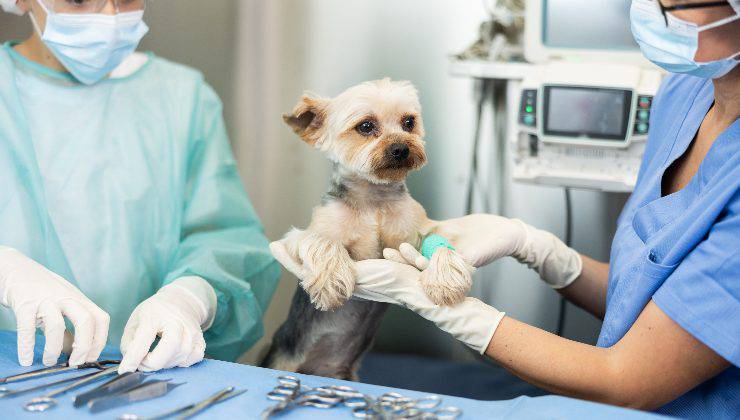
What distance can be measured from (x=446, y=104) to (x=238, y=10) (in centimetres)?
74

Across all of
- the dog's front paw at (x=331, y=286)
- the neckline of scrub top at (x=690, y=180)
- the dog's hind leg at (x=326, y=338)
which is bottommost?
the dog's hind leg at (x=326, y=338)

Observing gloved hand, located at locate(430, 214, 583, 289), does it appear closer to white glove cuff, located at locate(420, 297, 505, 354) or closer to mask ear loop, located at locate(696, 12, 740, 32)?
white glove cuff, located at locate(420, 297, 505, 354)

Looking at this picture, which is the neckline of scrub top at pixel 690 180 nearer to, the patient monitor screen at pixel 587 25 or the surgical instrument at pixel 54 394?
the patient monitor screen at pixel 587 25

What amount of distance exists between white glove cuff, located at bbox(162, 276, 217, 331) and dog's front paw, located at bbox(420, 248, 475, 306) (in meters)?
0.45

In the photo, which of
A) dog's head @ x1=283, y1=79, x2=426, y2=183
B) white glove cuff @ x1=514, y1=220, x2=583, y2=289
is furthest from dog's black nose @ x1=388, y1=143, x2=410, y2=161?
white glove cuff @ x1=514, y1=220, x2=583, y2=289

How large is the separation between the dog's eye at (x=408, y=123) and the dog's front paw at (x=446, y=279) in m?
0.30

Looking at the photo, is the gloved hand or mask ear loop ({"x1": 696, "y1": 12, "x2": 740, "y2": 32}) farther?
the gloved hand

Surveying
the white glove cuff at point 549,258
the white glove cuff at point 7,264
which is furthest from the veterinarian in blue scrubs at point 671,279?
the white glove cuff at point 7,264

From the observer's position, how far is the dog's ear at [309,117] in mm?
1381

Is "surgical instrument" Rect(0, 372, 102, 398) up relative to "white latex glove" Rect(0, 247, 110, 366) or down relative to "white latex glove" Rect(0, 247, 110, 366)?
down

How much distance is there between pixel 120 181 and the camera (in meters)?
1.57

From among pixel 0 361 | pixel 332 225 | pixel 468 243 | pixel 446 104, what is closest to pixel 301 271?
pixel 332 225

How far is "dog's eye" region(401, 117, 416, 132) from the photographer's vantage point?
4.69ft

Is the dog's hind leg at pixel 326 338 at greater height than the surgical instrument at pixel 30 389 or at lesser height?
lesser
